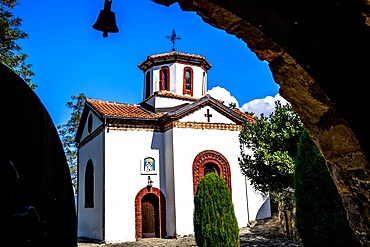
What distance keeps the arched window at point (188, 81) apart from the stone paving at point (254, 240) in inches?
310

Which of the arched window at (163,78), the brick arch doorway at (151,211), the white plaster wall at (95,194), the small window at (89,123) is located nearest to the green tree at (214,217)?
the brick arch doorway at (151,211)

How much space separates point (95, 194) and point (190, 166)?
485 cm

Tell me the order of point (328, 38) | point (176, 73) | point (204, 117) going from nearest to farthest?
point (328, 38) → point (204, 117) → point (176, 73)

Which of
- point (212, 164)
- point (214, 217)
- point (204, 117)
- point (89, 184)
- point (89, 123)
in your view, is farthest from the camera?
point (89, 123)

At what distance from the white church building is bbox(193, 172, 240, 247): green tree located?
5.35 m

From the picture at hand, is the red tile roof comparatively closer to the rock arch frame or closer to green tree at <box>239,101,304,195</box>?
green tree at <box>239,101,304,195</box>

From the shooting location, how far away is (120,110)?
56.7ft

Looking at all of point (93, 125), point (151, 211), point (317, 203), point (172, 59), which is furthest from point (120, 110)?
point (317, 203)

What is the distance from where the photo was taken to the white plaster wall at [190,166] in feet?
51.5

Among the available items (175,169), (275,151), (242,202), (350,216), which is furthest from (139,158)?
(350,216)

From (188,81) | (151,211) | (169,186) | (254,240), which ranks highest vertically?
(188,81)

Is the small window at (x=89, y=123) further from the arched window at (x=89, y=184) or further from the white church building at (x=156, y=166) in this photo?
the arched window at (x=89, y=184)

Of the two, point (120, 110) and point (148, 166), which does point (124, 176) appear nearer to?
point (148, 166)

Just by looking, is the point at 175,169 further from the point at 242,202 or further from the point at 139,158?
the point at 242,202
